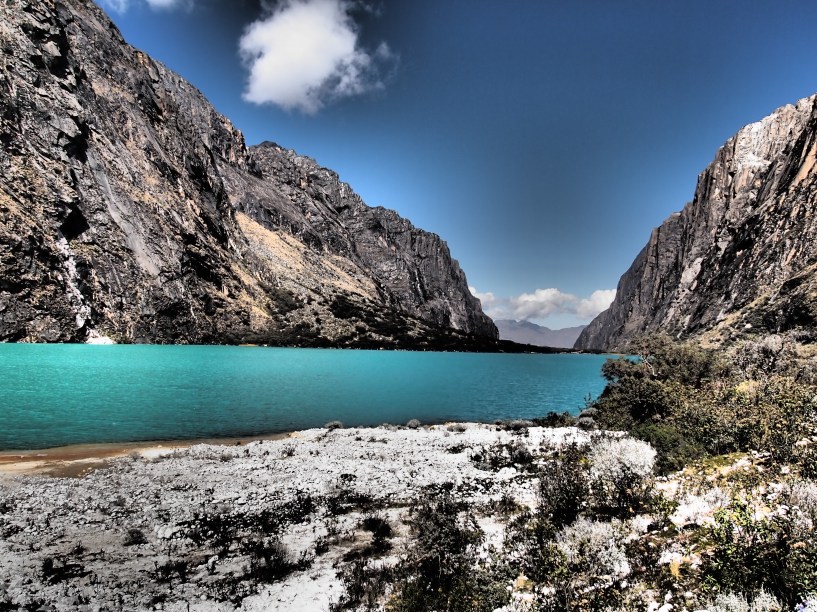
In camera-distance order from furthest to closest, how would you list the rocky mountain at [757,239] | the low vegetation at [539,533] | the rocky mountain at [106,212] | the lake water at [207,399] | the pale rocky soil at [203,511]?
1. the rocky mountain at [106,212]
2. the rocky mountain at [757,239]
3. the lake water at [207,399]
4. the pale rocky soil at [203,511]
5. the low vegetation at [539,533]

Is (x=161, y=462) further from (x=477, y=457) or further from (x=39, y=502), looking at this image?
(x=477, y=457)

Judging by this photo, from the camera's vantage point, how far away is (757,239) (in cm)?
10475

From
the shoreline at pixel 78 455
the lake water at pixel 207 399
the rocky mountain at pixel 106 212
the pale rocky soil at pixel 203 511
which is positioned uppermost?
the rocky mountain at pixel 106 212

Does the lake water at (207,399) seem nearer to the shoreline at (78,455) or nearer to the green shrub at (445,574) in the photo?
the shoreline at (78,455)

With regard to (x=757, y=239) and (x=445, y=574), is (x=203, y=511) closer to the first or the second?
(x=445, y=574)

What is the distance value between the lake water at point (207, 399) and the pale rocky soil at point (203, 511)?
6.62m

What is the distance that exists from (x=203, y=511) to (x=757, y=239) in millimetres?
128363

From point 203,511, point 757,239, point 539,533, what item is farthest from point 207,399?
point 757,239

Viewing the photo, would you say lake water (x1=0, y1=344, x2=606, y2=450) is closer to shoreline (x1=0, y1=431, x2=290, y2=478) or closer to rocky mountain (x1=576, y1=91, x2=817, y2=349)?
shoreline (x1=0, y1=431, x2=290, y2=478)

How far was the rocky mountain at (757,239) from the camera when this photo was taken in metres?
67.3

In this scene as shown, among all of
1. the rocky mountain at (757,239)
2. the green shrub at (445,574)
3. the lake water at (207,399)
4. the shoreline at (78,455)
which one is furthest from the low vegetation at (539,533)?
the rocky mountain at (757,239)

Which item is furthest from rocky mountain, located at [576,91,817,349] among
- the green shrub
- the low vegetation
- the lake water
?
the green shrub

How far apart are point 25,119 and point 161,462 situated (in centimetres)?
11216

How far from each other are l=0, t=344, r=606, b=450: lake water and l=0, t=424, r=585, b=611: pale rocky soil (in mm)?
6615
